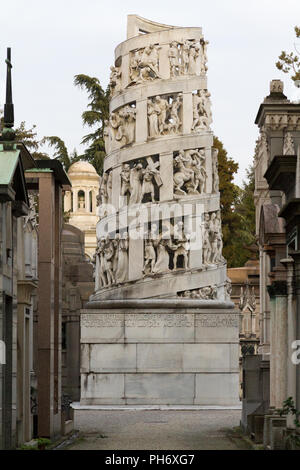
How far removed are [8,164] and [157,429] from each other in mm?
10714

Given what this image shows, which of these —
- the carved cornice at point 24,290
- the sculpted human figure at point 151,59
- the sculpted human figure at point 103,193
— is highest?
the sculpted human figure at point 151,59

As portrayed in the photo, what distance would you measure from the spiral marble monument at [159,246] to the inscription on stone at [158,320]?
3cm

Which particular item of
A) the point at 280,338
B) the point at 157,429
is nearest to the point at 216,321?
the point at 157,429

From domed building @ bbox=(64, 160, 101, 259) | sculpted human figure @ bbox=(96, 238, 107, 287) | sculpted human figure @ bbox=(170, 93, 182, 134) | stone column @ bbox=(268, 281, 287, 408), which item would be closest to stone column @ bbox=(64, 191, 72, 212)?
domed building @ bbox=(64, 160, 101, 259)

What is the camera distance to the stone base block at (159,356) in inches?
1572

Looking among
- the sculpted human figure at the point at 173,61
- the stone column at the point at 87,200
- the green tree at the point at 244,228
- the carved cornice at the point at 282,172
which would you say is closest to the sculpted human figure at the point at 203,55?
the sculpted human figure at the point at 173,61

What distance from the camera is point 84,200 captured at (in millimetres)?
87125

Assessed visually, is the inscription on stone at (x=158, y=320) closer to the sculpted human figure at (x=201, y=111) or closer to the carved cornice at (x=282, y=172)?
the sculpted human figure at (x=201, y=111)

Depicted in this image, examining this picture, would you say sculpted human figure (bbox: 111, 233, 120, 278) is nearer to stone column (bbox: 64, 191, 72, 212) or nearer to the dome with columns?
the dome with columns

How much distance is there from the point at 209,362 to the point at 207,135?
6306 millimetres

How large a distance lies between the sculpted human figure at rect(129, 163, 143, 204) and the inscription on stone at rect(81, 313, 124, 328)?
326 cm

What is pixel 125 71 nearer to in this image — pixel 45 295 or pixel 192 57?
pixel 192 57

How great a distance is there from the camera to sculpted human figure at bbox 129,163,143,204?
4122 centimetres

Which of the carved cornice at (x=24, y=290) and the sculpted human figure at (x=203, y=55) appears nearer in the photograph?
the carved cornice at (x=24, y=290)
